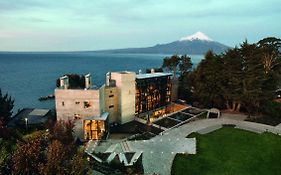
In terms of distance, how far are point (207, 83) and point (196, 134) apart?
11.9 meters

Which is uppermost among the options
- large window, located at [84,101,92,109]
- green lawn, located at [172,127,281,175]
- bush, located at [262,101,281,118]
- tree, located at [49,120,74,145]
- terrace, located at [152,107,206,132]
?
large window, located at [84,101,92,109]

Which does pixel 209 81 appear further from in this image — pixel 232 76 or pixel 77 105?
pixel 77 105

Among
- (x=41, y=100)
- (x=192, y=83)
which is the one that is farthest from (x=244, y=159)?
(x=41, y=100)

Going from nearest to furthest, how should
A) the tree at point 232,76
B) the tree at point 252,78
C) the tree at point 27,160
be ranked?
the tree at point 27,160, the tree at point 252,78, the tree at point 232,76

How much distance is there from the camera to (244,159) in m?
21.0

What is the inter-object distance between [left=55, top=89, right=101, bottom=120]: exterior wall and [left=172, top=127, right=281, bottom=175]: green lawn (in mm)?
10643

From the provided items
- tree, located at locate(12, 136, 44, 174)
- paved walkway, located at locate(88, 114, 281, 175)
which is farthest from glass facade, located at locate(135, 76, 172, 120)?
tree, located at locate(12, 136, 44, 174)

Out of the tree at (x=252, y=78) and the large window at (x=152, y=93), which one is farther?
the large window at (x=152, y=93)

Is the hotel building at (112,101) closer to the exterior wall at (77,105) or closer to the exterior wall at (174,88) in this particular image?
the exterior wall at (77,105)

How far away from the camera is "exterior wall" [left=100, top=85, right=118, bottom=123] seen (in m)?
29.2

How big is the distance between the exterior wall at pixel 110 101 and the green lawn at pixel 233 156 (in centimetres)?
1012

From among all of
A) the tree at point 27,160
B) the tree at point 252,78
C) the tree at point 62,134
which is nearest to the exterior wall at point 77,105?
the tree at point 62,134

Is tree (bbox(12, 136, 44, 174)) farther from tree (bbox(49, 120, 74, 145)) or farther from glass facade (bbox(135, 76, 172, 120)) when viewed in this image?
glass facade (bbox(135, 76, 172, 120))

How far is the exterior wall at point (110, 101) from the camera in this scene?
29.2 m
